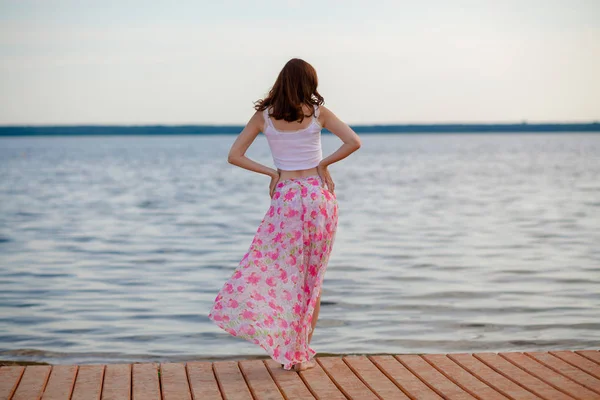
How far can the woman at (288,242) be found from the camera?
5.52 m

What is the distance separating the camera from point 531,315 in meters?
9.64

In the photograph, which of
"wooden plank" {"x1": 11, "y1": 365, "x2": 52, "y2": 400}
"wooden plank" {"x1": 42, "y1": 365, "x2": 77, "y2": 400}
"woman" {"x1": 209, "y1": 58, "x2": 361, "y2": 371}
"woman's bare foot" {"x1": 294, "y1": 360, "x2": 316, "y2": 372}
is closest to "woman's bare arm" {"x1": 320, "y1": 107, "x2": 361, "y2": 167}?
"woman" {"x1": 209, "y1": 58, "x2": 361, "y2": 371}

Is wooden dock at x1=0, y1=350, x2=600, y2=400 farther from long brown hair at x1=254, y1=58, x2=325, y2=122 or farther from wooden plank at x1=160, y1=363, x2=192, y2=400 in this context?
long brown hair at x1=254, y1=58, x2=325, y2=122

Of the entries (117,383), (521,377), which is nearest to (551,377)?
(521,377)

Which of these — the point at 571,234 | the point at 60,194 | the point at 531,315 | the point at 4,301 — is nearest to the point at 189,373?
the point at 531,315

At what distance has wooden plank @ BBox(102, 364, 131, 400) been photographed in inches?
202

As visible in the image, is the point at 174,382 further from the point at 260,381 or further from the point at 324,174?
the point at 324,174

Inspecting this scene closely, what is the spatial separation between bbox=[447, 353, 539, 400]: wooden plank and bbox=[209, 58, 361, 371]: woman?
3.33 ft

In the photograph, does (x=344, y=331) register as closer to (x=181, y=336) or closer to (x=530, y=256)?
(x=181, y=336)

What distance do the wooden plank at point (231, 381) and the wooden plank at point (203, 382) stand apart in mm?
36

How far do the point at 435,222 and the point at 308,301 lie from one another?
50.2ft

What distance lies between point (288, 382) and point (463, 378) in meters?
1.08

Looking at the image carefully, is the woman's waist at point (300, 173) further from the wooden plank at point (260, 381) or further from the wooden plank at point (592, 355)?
the wooden plank at point (592, 355)

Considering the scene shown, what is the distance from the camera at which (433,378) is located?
17.6ft
